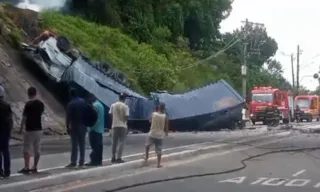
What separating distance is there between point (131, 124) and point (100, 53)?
596 centimetres

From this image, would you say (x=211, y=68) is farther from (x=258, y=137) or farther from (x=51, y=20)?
(x=258, y=137)

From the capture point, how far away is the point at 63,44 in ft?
120

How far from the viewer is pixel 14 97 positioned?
31.0m

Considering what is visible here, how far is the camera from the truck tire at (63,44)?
36281 mm

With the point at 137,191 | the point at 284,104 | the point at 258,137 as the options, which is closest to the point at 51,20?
the point at 258,137

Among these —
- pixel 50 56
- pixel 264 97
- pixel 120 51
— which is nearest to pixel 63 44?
pixel 50 56

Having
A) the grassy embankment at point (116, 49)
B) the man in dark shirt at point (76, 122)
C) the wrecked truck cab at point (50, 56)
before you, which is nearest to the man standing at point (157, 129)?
the man in dark shirt at point (76, 122)

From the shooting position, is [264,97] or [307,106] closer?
[264,97]

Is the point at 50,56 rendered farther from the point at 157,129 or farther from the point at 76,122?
the point at 76,122

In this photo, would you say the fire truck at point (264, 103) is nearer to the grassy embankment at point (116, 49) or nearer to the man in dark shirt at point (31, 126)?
the grassy embankment at point (116, 49)

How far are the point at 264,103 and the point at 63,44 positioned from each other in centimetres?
2123

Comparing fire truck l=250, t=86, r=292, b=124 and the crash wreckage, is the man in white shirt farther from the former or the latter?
fire truck l=250, t=86, r=292, b=124

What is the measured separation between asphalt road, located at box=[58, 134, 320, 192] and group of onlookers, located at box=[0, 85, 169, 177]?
2.98 ft

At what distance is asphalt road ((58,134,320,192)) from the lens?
49.7ft
